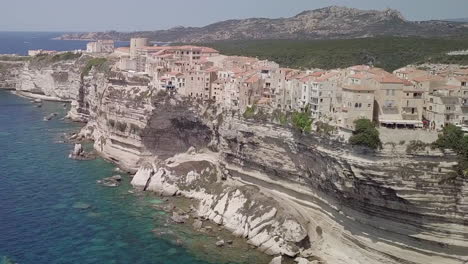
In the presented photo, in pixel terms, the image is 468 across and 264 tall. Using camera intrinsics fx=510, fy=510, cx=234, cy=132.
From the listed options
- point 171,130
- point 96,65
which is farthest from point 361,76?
point 96,65

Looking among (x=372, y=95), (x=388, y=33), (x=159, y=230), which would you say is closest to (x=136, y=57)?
(x=159, y=230)

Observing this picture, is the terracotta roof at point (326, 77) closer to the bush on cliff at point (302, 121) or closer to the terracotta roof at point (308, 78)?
the terracotta roof at point (308, 78)

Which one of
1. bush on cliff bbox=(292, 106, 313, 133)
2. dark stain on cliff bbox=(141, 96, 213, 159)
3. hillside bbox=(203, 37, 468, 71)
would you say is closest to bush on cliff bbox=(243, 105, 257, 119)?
bush on cliff bbox=(292, 106, 313, 133)

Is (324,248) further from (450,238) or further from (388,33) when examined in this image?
(388,33)

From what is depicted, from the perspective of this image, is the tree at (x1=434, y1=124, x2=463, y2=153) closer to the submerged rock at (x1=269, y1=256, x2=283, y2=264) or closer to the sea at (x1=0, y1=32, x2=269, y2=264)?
the submerged rock at (x1=269, y1=256, x2=283, y2=264)

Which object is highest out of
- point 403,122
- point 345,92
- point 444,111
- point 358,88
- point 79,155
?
point 358,88

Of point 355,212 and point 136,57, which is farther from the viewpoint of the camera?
point 136,57

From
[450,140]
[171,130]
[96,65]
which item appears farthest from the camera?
[96,65]

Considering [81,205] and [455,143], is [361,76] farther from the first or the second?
[81,205]
